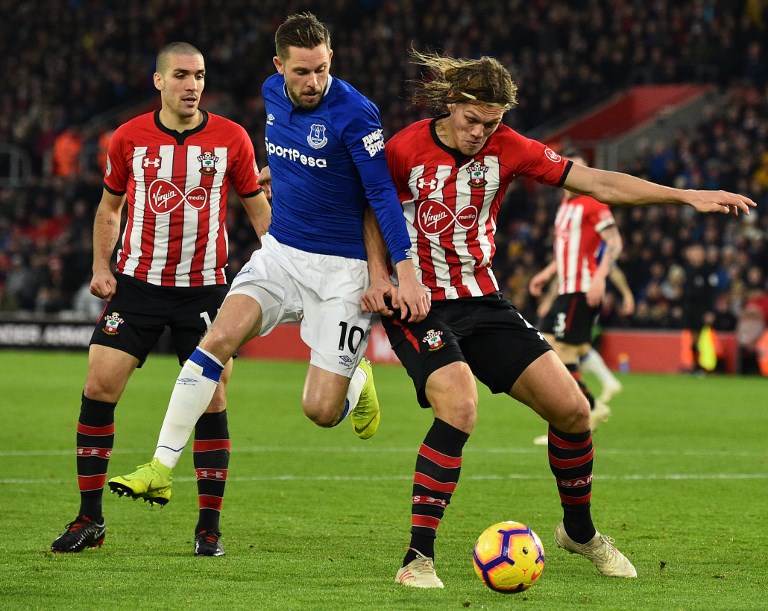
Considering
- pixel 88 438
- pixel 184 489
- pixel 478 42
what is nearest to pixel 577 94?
pixel 478 42

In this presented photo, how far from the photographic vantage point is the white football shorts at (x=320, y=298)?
592 cm

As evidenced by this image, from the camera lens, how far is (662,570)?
5.74m

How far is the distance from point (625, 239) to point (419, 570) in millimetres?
17848

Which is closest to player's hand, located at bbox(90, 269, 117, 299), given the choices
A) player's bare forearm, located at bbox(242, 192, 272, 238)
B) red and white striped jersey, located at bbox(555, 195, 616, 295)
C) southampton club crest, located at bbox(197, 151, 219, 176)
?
southampton club crest, located at bbox(197, 151, 219, 176)

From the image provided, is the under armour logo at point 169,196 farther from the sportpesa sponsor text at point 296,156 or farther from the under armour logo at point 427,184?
the under armour logo at point 427,184

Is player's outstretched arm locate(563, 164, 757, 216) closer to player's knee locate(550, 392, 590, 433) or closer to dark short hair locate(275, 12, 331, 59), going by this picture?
player's knee locate(550, 392, 590, 433)

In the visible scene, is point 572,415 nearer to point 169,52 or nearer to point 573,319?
point 169,52

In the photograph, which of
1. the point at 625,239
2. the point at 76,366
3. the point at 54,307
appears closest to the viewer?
the point at 76,366

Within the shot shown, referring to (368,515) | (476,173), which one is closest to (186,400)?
(476,173)

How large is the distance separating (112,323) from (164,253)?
0.43 meters

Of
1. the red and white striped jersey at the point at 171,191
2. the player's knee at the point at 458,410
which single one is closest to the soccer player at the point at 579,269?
the red and white striped jersey at the point at 171,191

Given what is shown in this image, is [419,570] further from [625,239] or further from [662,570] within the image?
[625,239]

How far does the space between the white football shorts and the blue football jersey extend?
0.09 meters

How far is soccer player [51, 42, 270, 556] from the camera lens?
6.30 m
